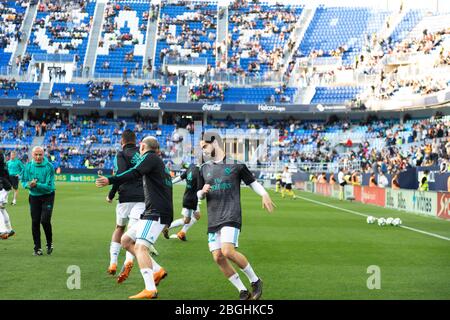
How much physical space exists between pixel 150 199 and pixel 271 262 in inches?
171

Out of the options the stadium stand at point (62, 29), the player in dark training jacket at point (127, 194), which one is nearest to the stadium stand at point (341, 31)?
the stadium stand at point (62, 29)

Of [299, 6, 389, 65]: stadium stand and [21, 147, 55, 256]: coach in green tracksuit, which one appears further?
[299, 6, 389, 65]: stadium stand

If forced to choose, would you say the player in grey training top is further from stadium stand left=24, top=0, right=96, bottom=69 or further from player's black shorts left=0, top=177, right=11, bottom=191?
stadium stand left=24, top=0, right=96, bottom=69

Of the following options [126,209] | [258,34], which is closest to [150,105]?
[258,34]

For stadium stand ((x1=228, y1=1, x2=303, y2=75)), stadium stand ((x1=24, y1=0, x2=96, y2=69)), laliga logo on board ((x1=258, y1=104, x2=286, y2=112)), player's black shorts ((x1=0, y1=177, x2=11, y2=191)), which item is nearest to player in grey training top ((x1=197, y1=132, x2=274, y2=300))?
player's black shorts ((x1=0, y1=177, x2=11, y2=191))

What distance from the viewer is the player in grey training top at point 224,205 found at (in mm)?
9453

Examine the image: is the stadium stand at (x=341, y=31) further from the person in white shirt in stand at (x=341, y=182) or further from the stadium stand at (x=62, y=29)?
the person in white shirt in stand at (x=341, y=182)

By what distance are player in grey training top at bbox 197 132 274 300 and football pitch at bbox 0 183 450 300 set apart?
44 cm

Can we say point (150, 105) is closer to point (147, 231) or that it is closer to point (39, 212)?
point (39, 212)

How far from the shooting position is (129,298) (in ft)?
30.8

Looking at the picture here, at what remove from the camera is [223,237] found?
31.1 ft

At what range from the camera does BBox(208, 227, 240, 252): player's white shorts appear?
945 centimetres

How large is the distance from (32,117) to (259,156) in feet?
85.1
